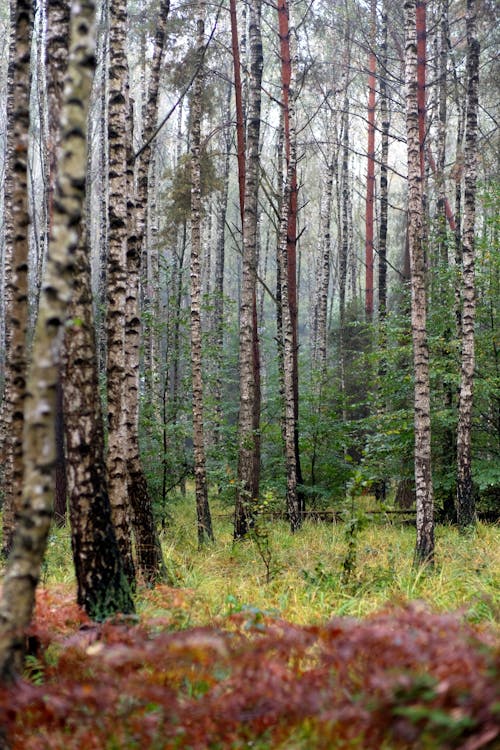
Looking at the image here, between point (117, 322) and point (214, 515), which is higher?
point (117, 322)

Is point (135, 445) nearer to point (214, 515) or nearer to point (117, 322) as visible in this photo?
point (117, 322)

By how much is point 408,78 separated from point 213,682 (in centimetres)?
771

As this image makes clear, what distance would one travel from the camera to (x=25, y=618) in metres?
3.24

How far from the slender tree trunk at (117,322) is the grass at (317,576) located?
80 centimetres

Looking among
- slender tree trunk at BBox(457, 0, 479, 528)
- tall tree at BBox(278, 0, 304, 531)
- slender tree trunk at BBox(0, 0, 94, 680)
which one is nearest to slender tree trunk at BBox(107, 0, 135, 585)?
slender tree trunk at BBox(0, 0, 94, 680)

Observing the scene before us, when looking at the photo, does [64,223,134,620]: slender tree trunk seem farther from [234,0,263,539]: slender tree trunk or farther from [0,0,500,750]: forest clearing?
[234,0,263,539]: slender tree trunk

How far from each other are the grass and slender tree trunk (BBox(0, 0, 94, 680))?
1767 millimetres

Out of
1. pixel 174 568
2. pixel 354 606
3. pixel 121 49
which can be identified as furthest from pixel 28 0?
pixel 174 568

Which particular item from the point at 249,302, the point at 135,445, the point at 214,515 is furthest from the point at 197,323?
the point at 214,515

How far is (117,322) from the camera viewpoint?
633 centimetres

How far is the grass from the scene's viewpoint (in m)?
5.59

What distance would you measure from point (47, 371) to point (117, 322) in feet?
10.6

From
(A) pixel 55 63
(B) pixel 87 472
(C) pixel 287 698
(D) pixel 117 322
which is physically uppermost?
(A) pixel 55 63

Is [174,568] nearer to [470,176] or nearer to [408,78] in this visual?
[408,78]
